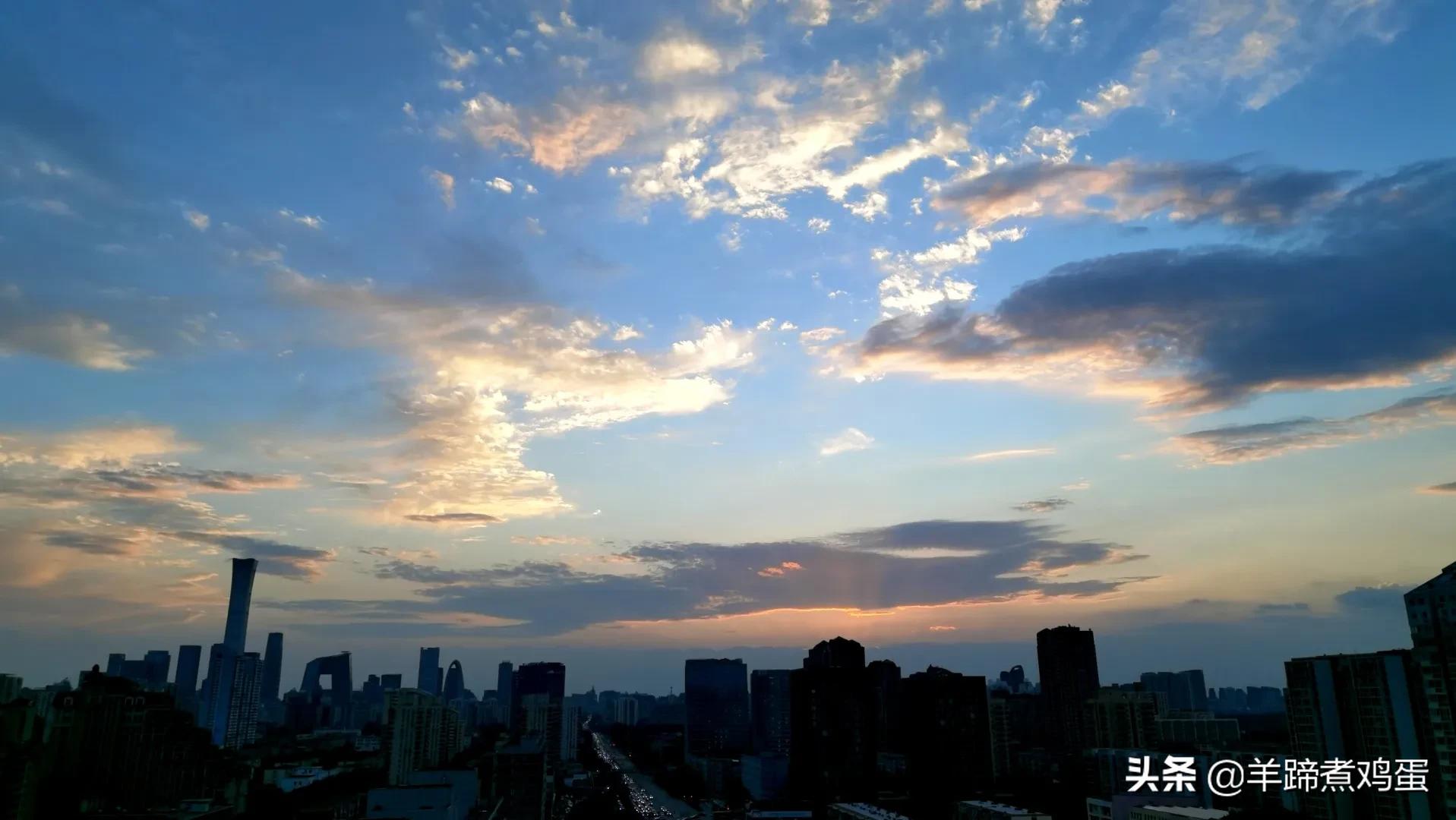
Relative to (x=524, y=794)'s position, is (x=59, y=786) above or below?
above

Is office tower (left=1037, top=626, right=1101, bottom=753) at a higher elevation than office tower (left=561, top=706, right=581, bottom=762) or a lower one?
higher

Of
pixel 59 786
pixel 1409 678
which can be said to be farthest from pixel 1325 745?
pixel 59 786

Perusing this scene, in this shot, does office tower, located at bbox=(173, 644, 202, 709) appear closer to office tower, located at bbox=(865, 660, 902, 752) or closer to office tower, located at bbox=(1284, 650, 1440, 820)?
office tower, located at bbox=(865, 660, 902, 752)

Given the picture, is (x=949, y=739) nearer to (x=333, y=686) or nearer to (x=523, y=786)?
(x=523, y=786)

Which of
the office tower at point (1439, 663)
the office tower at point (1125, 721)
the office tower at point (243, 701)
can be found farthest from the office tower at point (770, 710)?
the office tower at point (1439, 663)

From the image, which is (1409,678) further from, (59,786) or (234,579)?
(234,579)

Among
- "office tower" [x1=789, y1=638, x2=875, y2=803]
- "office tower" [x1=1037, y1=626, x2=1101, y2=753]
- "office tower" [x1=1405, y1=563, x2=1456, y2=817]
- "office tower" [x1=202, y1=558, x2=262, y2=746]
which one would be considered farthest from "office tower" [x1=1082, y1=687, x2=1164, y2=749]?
"office tower" [x1=202, y1=558, x2=262, y2=746]
